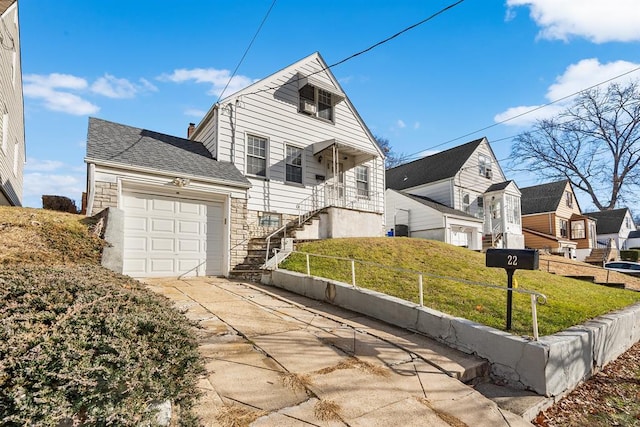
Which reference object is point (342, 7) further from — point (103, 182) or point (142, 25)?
point (103, 182)

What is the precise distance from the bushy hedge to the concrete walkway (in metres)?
0.59

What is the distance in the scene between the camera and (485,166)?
23.8m

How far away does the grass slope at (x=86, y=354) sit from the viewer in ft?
5.84

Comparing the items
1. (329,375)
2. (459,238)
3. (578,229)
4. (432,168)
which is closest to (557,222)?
(578,229)

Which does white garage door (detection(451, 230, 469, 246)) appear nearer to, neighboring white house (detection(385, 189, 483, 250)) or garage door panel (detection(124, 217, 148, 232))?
neighboring white house (detection(385, 189, 483, 250))

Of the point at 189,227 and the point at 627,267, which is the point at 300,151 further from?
the point at 627,267

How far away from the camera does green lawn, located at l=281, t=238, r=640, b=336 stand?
537cm

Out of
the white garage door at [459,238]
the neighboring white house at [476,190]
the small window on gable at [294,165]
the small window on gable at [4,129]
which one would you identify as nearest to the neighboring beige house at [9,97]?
the small window on gable at [4,129]

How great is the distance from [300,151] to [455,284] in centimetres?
789

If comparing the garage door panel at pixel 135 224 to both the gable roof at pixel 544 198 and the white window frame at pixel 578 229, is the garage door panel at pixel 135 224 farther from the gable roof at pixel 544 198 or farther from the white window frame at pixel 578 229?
the white window frame at pixel 578 229

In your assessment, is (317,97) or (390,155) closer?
(317,97)

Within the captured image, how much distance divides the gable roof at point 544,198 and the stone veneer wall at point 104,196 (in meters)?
30.7

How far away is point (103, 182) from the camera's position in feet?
27.1

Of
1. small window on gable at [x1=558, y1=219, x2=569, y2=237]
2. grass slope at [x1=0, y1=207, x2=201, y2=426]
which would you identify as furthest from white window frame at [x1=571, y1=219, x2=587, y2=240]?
grass slope at [x1=0, y1=207, x2=201, y2=426]
